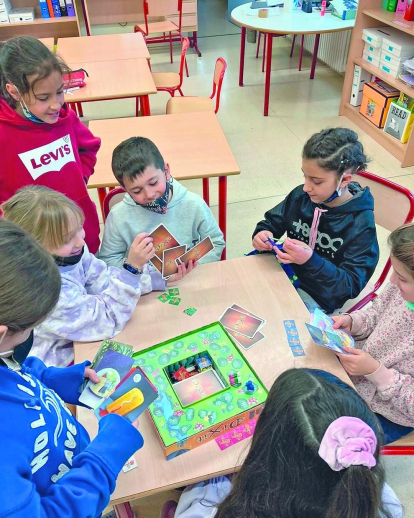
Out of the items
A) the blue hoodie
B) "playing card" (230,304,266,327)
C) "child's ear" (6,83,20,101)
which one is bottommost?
"playing card" (230,304,266,327)

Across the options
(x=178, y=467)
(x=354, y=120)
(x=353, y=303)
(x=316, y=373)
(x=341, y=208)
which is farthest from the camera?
(x=354, y=120)

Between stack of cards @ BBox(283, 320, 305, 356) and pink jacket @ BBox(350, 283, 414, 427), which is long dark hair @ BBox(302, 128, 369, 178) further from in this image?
stack of cards @ BBox(283, 320, 305, 356)

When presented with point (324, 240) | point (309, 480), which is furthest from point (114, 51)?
point (309, 480)

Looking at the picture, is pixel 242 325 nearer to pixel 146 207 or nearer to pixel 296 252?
pixel 296 252

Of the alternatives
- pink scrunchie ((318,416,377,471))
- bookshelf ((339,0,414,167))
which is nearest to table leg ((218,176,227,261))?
pink scrunchie ((318,416,377,471))

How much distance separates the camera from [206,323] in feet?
5.07

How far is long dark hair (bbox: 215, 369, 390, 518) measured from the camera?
0.79 meters

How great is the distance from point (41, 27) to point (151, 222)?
17.2ft

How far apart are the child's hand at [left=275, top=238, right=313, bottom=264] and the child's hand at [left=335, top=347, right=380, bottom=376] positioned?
0.43 meters

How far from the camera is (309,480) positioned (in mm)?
821

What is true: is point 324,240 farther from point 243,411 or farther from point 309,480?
point 309,480

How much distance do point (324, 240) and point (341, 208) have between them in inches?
7.0

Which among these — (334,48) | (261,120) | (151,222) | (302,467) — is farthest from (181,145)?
(334,48)

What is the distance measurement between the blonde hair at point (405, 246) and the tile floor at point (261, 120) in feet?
3.78
